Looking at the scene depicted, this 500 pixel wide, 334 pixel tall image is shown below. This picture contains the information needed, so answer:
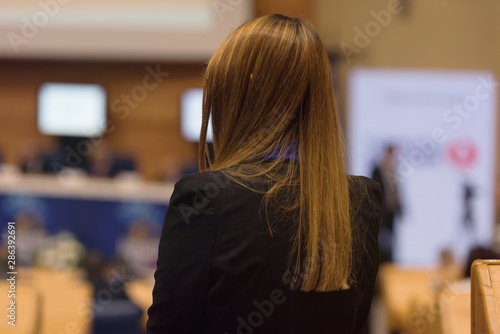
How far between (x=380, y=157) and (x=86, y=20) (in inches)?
174

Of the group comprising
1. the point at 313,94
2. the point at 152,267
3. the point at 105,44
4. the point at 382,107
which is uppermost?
the point at 105,44

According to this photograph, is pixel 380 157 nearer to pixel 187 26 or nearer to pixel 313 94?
pixel 187 26

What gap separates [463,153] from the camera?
7789 mm

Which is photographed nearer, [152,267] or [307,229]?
[307,229]

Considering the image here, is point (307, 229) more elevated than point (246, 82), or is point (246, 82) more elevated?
point (246, 82)

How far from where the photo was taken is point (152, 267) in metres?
4.96

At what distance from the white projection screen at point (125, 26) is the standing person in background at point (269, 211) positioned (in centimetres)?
679

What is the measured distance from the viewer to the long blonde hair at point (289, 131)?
1035 millimetres

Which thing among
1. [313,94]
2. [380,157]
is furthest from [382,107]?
[313,94]

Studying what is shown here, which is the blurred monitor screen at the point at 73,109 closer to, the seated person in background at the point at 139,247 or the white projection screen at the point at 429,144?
the white projection screen at the point at 429,144

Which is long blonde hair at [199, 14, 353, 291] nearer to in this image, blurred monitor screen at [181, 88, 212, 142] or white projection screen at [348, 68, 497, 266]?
white projection screen at [348, 68, 497, 266]

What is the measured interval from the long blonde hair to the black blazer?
0.04m

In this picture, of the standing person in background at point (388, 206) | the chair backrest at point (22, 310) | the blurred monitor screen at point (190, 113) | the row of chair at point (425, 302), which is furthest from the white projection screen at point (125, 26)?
the chair backrest at point (22, 310)

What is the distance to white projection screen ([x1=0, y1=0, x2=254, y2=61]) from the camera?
25.8 feet
